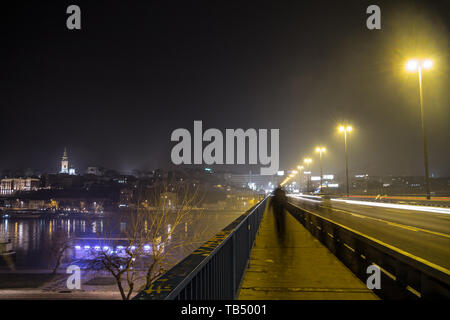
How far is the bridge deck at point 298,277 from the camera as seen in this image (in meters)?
5.95

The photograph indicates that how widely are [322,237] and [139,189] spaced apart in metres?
107

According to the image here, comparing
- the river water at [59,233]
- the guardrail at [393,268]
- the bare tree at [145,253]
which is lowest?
the river water at [59,233]

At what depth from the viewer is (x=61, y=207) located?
471ft

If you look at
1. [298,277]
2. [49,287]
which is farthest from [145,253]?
[298,277]

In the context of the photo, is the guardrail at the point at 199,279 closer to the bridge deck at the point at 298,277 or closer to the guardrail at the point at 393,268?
the bridge deck at the point at 298,277

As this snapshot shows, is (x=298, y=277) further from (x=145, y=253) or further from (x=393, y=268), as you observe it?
(x=145, y=253)

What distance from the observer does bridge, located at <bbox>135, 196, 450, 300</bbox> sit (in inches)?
108

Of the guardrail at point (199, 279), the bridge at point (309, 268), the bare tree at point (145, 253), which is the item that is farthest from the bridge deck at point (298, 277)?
the bare tree at point (145, 253)

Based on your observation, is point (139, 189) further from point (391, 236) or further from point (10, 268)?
point (391, 236)

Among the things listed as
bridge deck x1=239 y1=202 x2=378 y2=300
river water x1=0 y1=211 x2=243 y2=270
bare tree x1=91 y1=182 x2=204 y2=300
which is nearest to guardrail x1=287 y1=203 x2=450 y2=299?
bridge deck x1=239 y1=202 x2=378 y2=300

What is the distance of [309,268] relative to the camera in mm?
7953

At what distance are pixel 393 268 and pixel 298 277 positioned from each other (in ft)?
7.23
